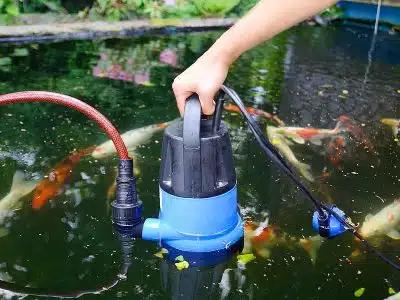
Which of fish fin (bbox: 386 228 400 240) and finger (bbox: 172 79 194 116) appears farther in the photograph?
fish fin (bbox: 386 228 400 240)

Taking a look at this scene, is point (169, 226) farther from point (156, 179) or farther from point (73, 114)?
point (73, 114)

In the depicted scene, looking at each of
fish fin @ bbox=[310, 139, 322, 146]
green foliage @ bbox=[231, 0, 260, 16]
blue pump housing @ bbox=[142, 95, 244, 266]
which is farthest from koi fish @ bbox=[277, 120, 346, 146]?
green foliage @ bbox=[231, 0, 260, 16]

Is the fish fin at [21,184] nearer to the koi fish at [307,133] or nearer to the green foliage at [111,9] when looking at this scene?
the koi fish at [307,133]

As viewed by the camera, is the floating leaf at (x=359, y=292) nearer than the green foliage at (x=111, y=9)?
Yes

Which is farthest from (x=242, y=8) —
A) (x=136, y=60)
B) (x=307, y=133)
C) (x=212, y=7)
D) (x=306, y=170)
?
(x=306, y=170)

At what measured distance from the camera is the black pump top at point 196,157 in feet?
6.29

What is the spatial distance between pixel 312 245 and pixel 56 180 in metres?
1.58

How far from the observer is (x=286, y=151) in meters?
3.58

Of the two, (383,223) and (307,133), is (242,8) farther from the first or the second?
(383,223)

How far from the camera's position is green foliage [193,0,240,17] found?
953cm

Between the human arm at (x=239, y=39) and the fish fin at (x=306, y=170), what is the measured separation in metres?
1.50

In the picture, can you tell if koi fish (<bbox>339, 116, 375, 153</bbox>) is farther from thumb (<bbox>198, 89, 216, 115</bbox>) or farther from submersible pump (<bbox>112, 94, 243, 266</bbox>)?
thumb (<bbox>198, 89, 216, 115</bbox>)

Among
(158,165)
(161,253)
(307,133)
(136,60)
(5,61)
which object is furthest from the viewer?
(136,60)

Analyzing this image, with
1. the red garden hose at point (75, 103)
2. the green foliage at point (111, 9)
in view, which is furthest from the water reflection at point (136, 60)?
the red garden hose at point (75, 103)
